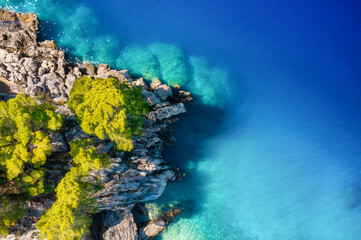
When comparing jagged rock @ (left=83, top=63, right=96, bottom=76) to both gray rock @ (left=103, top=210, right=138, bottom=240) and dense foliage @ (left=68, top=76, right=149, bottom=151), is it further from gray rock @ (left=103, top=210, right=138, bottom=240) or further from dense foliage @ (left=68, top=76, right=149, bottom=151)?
gray rock @ (left=103, top=210, right=138, bottom=240)

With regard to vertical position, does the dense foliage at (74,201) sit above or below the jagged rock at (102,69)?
below

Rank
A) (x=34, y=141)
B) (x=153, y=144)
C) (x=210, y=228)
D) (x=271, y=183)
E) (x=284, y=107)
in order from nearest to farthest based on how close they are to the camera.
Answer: (x=34, y=141) < (x=153, y=144) < (x=210, y=228) < (x=271, y=183) < (x=284, y=107)

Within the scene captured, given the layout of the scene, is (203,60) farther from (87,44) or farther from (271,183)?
(271,183)

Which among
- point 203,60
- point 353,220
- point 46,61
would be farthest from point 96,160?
point 353,220

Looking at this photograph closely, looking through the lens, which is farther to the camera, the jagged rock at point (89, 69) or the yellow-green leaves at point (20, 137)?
the jagged rock at point (89, 69)

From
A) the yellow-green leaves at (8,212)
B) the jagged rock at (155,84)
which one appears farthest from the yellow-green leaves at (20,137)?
the jagged rock at (155,84)

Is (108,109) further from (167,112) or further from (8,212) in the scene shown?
(8,212)

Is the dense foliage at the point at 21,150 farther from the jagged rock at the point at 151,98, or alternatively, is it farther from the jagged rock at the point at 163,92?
the jagged rock at the point at 163,92
